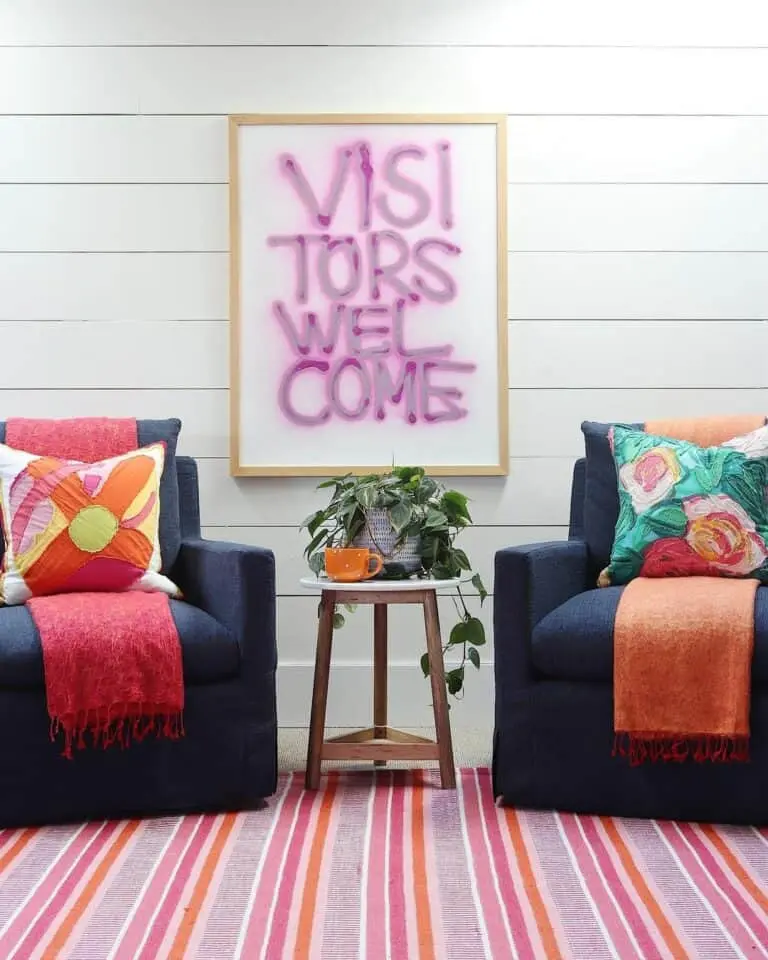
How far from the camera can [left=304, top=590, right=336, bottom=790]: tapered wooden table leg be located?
2574mm

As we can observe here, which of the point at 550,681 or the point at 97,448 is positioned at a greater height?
the point at 97,448

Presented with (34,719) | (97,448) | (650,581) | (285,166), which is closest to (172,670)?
(34,719)

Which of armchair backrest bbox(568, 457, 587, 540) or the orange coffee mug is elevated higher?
armchair backrest bbox(568, 457, 587, 540)

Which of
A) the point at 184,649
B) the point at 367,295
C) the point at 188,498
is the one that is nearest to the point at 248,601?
the point at 184,649

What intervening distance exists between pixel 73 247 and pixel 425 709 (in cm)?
168

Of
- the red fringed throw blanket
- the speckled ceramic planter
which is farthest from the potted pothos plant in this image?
the red fringed throw blanket

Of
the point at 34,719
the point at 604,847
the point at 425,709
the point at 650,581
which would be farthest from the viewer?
the point at 425,709

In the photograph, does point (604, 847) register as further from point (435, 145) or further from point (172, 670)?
point (435, 145)

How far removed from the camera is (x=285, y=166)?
3.35 metres

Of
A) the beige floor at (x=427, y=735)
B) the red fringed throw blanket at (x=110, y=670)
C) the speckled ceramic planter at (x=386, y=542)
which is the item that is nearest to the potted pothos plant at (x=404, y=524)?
the speckled ceramic planter at (x=386, y=542)

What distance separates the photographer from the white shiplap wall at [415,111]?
11.0ft

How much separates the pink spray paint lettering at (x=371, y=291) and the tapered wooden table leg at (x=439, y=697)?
874mm

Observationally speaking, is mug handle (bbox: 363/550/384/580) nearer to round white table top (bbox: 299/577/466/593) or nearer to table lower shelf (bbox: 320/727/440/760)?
round white table top (bbox: 299/577/466/593)

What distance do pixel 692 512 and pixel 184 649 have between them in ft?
3.82
